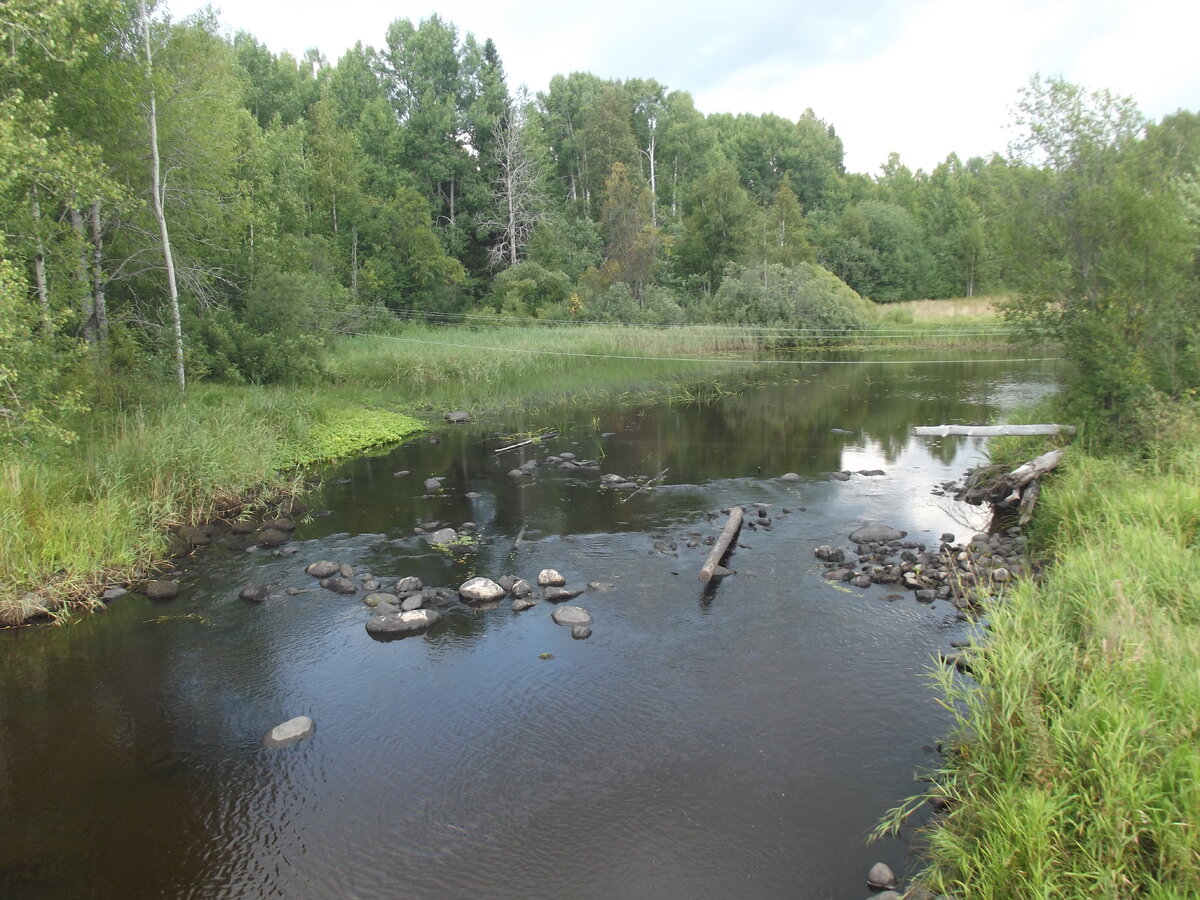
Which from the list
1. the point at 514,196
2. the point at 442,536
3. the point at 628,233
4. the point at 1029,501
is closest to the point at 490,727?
the point at 442,536

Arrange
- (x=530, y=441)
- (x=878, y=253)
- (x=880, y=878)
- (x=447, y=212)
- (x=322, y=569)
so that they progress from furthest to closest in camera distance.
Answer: (x=878, y=253) < (x=447, y=212) < (x=530, y=441) < (x=322, y=569) < (x=880, y=878)

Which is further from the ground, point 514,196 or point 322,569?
point 514,196

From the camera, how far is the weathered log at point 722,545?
31.9 feet

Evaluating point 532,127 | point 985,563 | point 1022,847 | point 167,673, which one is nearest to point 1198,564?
point 985,563

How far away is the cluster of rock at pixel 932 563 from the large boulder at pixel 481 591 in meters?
4.14

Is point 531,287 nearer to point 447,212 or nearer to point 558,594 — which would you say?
point 447,212

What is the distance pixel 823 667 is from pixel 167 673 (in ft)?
21.9

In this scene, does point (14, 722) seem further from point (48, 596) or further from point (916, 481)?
point (916, 481)

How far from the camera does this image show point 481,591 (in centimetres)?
942

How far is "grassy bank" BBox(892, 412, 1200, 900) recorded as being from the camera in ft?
13.1

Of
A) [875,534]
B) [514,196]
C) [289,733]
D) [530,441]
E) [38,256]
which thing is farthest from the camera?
[514,196]

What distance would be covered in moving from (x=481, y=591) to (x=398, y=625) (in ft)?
3.73

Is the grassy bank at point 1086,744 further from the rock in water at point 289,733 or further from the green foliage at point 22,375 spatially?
the green foliage at point 22,375

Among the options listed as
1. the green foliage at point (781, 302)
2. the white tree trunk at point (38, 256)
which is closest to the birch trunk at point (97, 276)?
the white tree trunk at point (38, 256)
